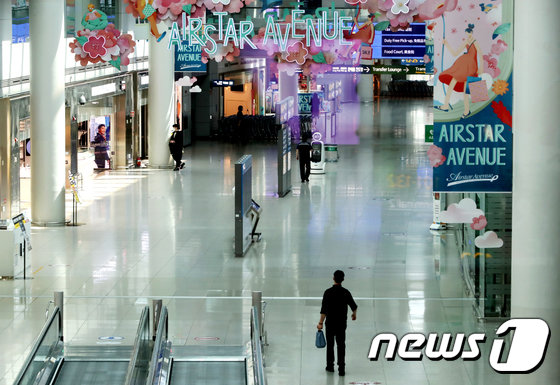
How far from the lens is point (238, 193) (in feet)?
57.9

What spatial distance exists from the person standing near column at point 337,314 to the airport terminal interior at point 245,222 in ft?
0.72

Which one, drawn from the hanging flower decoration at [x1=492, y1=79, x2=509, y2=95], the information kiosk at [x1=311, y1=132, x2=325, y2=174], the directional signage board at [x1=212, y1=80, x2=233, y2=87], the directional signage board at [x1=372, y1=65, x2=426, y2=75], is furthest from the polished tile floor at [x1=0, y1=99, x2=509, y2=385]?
the directional signage board at [x1=212, y1=80, x2=233, y2=87]

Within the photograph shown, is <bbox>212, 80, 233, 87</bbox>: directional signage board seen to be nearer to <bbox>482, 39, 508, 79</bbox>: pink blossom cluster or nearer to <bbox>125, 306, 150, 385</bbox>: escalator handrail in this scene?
<bbox>125, 306, 150, 385</bbox>: escalator handrail

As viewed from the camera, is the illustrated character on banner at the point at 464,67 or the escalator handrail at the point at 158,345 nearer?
the illustrated character on banner at the point at 464,67

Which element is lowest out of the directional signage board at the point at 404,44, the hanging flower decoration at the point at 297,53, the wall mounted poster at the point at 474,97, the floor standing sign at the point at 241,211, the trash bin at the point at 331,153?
the floor standing sign at the point at 241,211

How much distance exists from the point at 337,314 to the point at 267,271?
5.53 metres

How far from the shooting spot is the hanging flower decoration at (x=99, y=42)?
12484 millimetres

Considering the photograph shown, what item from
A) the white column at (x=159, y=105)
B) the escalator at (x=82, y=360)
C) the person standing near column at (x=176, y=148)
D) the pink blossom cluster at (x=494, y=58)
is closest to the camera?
the pink blossom cluster at (x=494, y=58)

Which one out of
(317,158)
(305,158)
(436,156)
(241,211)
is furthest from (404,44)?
(436,156)

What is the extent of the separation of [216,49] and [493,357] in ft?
17.4

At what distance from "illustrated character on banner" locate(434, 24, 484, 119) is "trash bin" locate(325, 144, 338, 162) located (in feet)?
75.2

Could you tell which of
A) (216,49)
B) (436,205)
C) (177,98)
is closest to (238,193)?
(436,205)

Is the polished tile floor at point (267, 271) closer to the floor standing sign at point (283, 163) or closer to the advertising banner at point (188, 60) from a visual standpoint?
the floor standing sign at point (283, 163)

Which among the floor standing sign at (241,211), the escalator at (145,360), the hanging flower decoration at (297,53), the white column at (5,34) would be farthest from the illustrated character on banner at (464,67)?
the white column at (5,34)
